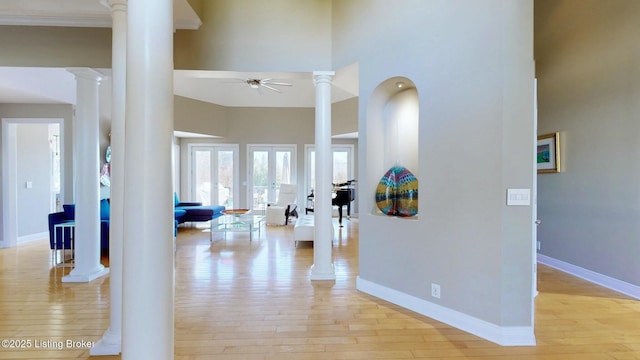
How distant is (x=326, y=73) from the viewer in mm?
3713

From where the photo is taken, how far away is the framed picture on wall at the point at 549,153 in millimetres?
4020

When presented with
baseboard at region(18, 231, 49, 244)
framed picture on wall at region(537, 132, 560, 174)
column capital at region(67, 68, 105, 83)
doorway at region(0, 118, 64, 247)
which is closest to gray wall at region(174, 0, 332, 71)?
column capital at region(67, 68, 105, 83)

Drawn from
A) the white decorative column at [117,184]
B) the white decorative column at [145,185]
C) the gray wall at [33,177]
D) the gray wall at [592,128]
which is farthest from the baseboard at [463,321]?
the gray wall at [33,177]

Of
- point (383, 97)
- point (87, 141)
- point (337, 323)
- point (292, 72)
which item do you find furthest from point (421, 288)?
point (87, 141)

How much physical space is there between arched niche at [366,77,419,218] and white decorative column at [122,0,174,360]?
2428mm

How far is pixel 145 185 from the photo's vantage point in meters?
1.29

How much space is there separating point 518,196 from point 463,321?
1170 millimetres

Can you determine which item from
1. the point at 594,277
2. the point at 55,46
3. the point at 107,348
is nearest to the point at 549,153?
the point at 594,277

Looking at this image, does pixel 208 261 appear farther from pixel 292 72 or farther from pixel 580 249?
pixel 580 249

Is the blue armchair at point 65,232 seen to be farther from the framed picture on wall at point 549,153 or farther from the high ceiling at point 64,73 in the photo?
the framed picture on wall at point 549,153

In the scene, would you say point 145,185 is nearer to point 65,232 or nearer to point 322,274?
point 322,274

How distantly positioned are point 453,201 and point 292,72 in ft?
8.22

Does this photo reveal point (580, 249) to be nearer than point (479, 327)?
No

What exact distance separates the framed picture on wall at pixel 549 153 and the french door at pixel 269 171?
6446 millimetres
